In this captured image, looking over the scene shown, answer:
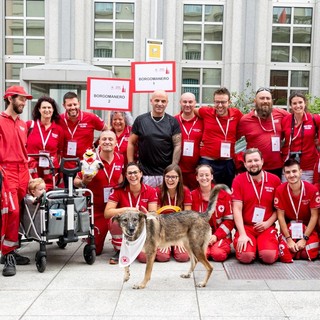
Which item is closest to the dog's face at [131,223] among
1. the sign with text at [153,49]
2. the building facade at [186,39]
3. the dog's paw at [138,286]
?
the dog's paw at [138,286]

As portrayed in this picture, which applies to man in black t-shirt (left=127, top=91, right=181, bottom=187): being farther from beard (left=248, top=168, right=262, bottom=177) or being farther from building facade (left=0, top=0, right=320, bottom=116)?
building facade (left=0, top=0, right=320, bottom=116)

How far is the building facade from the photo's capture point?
17688 millimetres

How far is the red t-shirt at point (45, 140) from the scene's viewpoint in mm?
6688

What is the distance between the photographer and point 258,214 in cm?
618

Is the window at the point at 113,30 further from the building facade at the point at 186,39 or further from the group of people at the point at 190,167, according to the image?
the group of people at the point at 190,167

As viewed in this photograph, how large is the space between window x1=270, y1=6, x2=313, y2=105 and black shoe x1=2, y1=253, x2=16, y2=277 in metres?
14.9

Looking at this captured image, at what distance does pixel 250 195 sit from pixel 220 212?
1.55ft

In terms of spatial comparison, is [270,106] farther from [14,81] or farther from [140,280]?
[14,81]

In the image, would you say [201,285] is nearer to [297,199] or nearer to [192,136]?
[297,199]

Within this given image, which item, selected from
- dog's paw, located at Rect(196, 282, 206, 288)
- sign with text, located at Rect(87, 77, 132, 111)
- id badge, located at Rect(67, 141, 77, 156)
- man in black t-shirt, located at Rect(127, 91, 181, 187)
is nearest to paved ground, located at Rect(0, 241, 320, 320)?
dog's paw, located at Rect(196, 282, 206, 288)

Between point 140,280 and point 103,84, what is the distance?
3252 mm

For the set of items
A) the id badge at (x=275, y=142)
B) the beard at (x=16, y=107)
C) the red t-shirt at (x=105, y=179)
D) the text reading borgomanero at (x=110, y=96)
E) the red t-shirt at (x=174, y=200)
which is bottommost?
the red t-shirt at (x=174, y=200)

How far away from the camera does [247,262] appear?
19.4 ft

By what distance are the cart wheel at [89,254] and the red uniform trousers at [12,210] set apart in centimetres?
83
